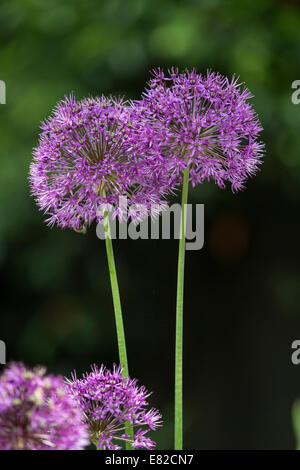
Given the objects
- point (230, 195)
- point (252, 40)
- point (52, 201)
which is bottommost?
point (52, 201)

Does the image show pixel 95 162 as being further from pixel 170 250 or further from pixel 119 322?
pixel 170 250

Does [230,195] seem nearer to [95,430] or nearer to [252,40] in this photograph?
[252,40]

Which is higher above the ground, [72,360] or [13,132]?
[13,132]

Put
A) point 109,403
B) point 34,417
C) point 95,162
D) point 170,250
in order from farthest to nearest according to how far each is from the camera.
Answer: point 170,250 < point 95,162 < point 109,403 < point 34,417

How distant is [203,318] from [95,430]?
1.83 meters

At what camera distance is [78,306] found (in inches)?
96.2

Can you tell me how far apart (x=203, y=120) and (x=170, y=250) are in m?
1.62

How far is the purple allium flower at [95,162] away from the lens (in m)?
0.70

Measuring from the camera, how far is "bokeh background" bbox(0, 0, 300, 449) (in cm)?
200

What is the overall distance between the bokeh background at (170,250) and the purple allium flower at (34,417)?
4.99 ft

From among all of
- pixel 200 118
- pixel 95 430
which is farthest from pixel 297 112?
pixel 95 430

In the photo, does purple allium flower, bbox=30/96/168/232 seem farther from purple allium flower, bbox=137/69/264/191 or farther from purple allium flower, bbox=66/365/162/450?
purple allium flower, bbox=66/365/162/450

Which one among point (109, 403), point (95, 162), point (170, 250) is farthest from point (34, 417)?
point (170, 250)

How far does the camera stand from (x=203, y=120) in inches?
28.5
